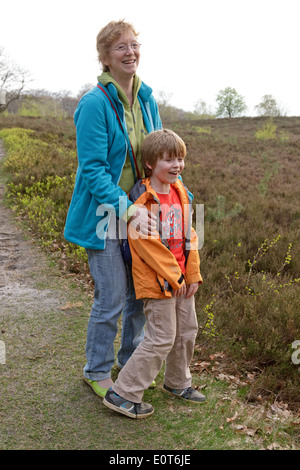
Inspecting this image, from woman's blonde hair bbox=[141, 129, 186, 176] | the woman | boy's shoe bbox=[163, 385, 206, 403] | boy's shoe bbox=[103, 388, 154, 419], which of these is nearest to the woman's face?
the woman

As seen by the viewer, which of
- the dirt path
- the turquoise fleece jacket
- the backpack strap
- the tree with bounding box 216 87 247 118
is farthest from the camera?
the tree with bounding box 216 87 247 118

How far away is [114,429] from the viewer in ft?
8.83

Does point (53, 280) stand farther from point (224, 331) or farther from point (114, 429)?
point (114, 429)

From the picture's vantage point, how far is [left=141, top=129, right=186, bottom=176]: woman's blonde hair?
2.54 metres

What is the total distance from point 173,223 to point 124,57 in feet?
3.54

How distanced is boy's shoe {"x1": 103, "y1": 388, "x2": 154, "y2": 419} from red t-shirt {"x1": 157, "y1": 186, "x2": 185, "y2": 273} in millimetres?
955

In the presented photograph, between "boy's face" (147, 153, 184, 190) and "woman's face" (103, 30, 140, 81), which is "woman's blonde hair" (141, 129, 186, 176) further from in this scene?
"woman's face" (103, 30, 140, 81)

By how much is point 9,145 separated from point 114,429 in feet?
44.3

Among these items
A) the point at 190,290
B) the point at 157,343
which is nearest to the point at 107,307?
the point at 157,343

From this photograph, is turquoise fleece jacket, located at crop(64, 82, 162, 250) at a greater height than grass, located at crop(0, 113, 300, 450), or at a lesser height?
greater

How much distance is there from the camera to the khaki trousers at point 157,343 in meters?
2.62

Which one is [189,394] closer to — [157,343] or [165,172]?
[157,343]

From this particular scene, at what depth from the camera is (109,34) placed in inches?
98.7

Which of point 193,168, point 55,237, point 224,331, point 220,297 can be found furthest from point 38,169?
point 224,331
